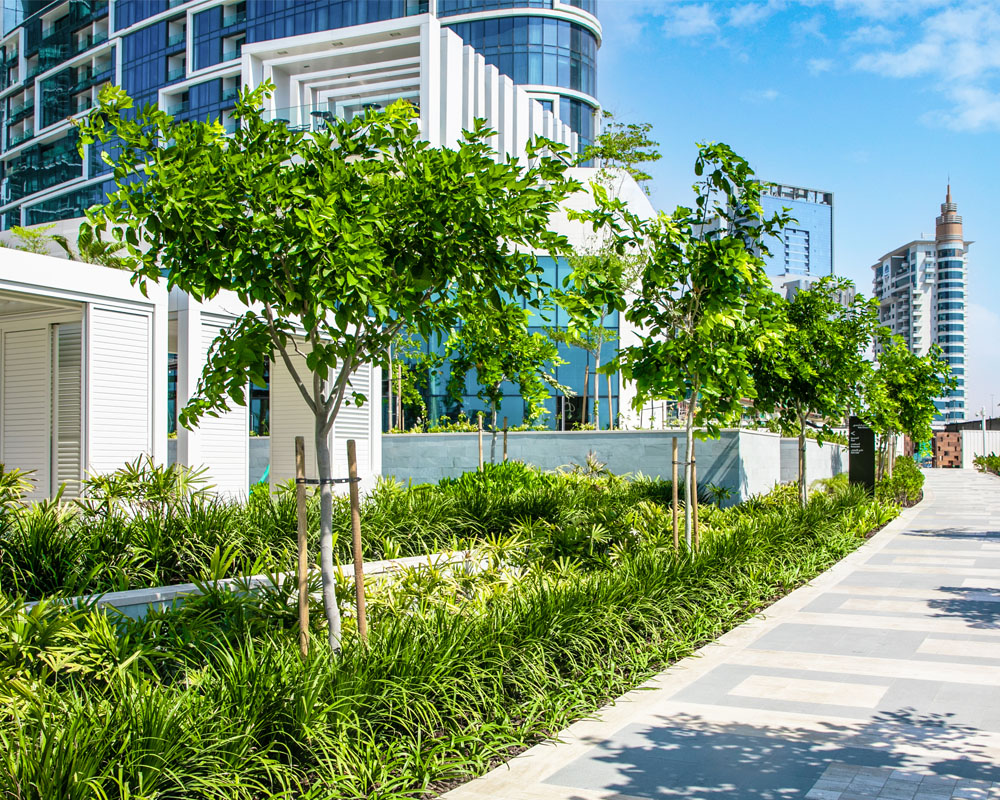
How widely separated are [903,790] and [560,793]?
5.92ft

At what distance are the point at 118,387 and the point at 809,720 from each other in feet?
29.7

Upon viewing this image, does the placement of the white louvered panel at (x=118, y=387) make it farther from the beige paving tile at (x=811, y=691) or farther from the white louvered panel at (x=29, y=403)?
the beige paving tile at (x=811, y=691)

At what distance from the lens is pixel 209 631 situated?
6391 mm

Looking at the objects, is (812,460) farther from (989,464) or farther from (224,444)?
(989,464)

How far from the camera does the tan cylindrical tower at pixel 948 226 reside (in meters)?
187

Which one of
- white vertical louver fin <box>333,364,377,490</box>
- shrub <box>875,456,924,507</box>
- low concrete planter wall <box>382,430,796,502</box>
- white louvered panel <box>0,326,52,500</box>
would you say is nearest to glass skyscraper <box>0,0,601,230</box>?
shrub <box>875,456,924,507</box>

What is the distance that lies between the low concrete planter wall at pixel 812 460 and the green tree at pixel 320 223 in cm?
1897

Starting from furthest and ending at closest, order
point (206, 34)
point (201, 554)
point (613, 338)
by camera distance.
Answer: point (206, 34), point (613, 338), point (201, 554)

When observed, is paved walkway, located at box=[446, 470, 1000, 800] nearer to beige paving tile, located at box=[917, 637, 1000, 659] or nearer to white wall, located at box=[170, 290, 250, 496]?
beige paving tile, located at box=[917, 637, 1000, 659]

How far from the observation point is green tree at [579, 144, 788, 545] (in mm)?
10031

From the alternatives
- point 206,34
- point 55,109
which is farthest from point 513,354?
point 55,109

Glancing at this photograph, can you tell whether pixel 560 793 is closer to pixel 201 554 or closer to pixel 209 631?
pixel 209 631

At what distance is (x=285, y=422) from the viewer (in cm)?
1573

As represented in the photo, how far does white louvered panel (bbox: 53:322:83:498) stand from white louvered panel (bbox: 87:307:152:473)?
0.47 metres
